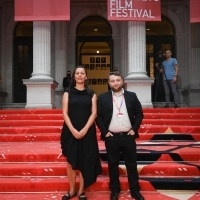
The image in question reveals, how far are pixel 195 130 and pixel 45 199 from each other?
187 inches

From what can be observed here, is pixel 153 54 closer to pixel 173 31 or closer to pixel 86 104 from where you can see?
pixel 173 31

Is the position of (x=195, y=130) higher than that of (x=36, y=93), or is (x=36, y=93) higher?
(x=36, y=93)

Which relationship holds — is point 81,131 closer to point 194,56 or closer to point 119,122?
point 119,122

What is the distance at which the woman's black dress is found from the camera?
178 inches

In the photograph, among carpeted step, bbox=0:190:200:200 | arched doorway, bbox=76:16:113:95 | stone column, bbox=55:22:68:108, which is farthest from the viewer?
arched doorway, bbox=76:16:113:95

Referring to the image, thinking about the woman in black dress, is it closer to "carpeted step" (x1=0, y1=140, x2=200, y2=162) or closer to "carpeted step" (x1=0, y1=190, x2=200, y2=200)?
"carpeted step" (x1=0, y1=190, x2=200, y2=200)

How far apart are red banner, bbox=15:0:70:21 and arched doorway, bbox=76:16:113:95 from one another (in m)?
5.23

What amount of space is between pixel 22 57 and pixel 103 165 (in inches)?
460

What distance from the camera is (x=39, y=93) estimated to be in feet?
37.4

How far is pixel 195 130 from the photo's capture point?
8289 millimetres

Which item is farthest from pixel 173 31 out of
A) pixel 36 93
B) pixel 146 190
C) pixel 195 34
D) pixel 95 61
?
pixel 146 190

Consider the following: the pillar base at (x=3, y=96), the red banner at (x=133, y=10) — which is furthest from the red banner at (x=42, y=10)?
the pillar base at (x=3, y=96)

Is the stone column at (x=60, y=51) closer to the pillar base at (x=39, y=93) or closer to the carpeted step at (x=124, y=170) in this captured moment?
the pillar base at (x=39, y=93)

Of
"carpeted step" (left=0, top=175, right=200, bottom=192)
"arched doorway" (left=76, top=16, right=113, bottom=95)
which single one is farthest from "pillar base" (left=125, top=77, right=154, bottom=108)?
"carpeted step" (left=0, top=175, right=200, bottom=192)
